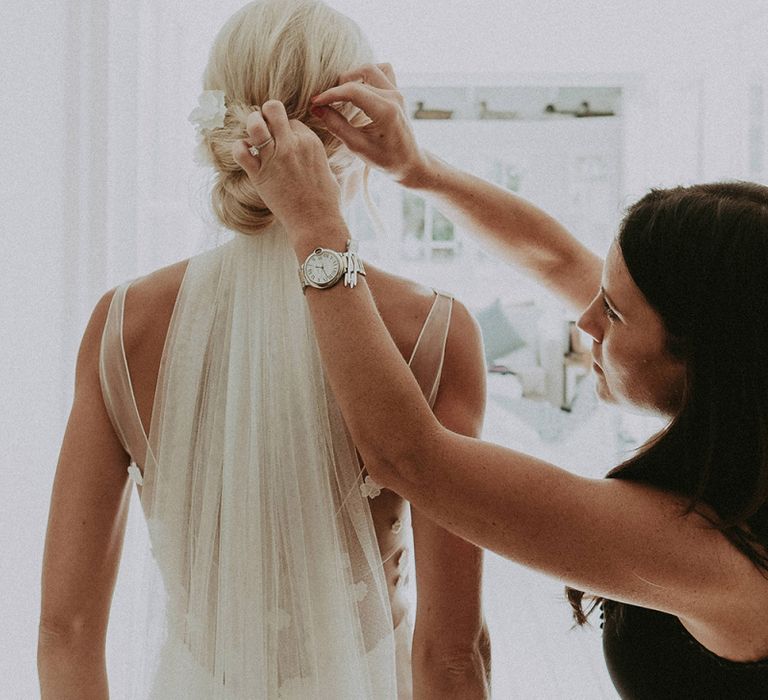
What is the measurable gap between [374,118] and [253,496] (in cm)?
47

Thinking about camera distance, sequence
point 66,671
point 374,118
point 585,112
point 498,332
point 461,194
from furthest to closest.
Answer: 1. point 585,112
2. point 498,332
3. point 461,194
4. point 66,671
5. point 374,118

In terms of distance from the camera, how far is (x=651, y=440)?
0.95m

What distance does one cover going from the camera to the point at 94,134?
5.32 feet

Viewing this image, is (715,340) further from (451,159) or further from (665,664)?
(451,159)

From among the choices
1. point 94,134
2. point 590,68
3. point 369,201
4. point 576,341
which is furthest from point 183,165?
point 576,341

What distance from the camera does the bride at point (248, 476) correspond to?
36.1 inches

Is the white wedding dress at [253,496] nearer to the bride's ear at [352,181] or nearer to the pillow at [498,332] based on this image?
the bride's ear at [352,181]

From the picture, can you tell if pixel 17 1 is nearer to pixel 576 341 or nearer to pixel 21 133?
pixel 21 133

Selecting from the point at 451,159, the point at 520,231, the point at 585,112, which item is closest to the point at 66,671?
the point at 520,231

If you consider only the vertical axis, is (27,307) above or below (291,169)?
below

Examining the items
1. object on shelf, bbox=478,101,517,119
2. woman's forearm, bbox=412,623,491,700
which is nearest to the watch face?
woman's forearm, bbox=412,623,491,700

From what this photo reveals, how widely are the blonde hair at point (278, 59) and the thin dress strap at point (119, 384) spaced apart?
22 cm

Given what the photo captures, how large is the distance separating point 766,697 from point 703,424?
32 cm

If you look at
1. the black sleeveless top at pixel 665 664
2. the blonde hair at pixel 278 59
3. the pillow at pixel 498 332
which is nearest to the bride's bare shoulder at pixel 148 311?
the blonde hair at pixel 278 59
